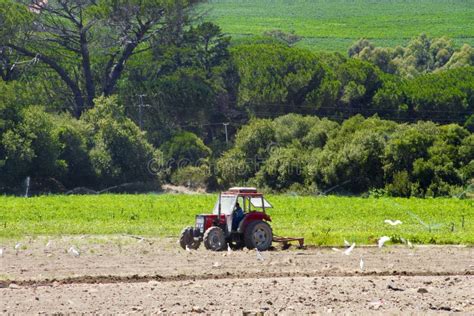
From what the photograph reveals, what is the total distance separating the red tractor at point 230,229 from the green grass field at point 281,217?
236 cm

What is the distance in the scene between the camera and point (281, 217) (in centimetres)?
3628

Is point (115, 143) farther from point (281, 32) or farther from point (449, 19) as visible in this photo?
point (449, 19)

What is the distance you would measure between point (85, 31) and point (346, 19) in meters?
92.9

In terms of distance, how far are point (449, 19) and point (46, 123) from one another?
3884 inches

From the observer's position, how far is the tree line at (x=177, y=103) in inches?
2124

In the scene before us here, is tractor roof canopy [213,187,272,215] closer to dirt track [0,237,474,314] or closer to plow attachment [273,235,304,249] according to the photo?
plow attachment [273,235,304,249]

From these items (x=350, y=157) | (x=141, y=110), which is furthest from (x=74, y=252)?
(x=141, y=110)

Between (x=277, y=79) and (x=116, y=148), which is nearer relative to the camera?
(x=116, y=148)

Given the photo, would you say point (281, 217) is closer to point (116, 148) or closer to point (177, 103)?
point (116, 148)

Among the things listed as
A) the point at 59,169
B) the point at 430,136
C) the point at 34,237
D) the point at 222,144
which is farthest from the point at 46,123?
the point at 34,237

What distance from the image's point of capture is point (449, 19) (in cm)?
14300

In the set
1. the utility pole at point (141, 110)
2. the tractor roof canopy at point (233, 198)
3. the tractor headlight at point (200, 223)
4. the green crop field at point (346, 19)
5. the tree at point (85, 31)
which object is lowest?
the tractor headlight at point (200, 223)

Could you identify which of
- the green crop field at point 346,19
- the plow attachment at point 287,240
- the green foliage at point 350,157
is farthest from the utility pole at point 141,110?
the green crop field at point 346,19

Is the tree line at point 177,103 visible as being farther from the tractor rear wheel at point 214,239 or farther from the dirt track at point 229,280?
the dirt track at point 229,280
